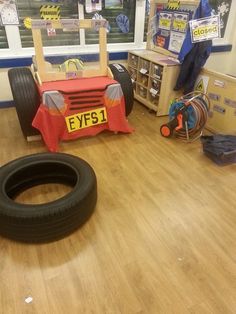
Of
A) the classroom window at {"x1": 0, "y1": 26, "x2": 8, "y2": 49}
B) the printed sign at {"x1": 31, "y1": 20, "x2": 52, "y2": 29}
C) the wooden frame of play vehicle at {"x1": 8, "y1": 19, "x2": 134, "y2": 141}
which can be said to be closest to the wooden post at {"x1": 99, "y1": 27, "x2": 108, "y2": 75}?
the wooden frame of play vehicle at {"x1": 8, "y1": 19, "x2": 134, "y2": 141}

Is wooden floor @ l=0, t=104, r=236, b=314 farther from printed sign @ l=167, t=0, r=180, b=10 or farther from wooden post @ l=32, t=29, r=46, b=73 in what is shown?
printed sign @ l=167, t=0, r=180, b=10

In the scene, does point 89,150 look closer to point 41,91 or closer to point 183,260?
point 41,91

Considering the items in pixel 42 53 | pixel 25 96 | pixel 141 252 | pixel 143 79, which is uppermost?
pixel 42 53

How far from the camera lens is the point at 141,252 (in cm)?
143

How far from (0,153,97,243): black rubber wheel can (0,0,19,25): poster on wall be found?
5.89ft

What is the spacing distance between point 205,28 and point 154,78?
0.72m

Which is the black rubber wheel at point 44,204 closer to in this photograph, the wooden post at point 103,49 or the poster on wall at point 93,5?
the wooden post at point 103,49

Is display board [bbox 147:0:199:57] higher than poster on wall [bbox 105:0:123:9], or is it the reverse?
poster on wall [bbox 105:0:123:9]

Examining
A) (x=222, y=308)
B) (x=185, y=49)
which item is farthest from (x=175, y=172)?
(x=185, y=49)

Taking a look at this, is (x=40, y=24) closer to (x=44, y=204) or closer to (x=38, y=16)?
(x=38, y=16)

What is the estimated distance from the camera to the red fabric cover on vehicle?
2186mm

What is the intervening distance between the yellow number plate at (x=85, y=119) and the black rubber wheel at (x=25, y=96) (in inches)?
12.2

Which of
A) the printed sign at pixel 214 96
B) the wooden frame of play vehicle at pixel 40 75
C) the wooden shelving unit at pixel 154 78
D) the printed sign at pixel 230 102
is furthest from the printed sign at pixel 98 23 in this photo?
the printed sign at pixel 230 102

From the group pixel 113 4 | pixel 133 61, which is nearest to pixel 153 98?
pixel 133 61
